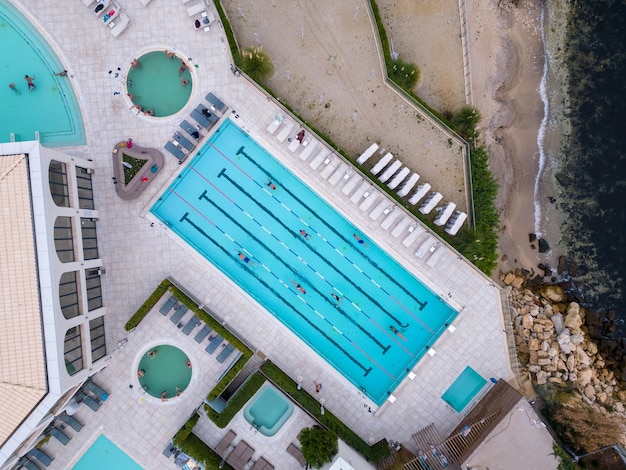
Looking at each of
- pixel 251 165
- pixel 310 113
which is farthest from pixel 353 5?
pixel 251 165

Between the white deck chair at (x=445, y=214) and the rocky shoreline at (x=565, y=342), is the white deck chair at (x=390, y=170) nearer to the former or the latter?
the white deck chair at (x=445, y=214)

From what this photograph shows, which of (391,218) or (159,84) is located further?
(159,84)

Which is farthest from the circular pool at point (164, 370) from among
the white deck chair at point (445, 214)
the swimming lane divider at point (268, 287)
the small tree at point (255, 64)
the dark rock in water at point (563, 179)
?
the dark rock in water at point (563, 179)

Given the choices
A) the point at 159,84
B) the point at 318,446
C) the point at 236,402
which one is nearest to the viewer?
the point at 318,446

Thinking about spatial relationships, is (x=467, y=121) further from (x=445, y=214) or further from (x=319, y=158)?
(x=319, y=158)

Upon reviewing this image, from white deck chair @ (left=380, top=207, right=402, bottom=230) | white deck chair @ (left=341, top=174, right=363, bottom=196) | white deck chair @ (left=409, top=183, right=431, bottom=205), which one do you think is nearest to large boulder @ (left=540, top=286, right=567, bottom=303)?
white deck chair @ (left=409, top=183, right=431, bottom=205)

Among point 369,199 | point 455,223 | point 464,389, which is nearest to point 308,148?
point 369,199
